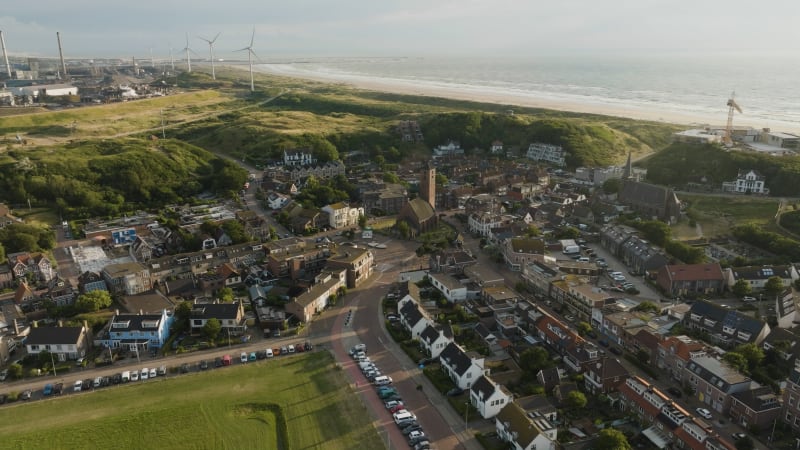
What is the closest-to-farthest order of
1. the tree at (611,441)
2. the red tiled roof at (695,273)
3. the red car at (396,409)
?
the tree at (611,441) < the red car at (396,409) < the red tiled roof at (695,273)

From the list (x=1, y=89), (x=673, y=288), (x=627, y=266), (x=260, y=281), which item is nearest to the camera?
(x=673, y=288)

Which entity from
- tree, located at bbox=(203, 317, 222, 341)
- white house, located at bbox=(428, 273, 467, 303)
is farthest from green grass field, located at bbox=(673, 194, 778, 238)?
tree, located at bbox=(203, 317, 222, 341)

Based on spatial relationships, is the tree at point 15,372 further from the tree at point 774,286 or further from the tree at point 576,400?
the tree at point 774,286

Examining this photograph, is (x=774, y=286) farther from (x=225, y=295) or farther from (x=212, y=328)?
(x=225, y=295)

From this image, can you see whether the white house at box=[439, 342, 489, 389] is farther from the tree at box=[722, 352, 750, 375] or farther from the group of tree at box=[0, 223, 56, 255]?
the group of tree at box=[0, 223, 56, 255]

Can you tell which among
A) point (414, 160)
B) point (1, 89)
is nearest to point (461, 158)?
point (414, 160)

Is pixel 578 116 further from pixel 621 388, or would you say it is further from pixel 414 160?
pixel 621 388

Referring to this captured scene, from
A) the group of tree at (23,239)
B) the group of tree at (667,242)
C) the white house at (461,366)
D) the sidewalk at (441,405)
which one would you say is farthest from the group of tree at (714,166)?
the group of tree at (23,239)

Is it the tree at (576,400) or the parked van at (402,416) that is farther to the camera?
the tree at (576,400)
